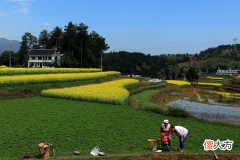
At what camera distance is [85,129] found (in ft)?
30.2

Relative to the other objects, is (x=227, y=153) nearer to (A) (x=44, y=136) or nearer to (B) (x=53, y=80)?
(A) (x=44, y=136)

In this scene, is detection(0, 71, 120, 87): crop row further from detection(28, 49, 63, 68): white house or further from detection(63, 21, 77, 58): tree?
detection(28, 49, 63, 68): white house

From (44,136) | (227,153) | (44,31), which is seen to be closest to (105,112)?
(44,136)

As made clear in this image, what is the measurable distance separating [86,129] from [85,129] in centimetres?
5

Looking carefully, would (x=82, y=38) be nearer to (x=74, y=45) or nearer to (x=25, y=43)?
(x=74, y=45)

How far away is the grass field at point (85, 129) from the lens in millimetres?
7277

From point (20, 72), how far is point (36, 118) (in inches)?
525

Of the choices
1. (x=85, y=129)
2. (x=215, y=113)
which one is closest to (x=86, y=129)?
(x=85, y=129)

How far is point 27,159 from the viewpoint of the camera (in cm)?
619

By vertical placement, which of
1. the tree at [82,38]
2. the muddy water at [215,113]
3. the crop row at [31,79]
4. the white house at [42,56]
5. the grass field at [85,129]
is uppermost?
the tree at [82,38]

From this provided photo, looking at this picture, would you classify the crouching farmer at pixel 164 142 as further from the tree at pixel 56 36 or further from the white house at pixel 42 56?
the tree at pixel 56 36

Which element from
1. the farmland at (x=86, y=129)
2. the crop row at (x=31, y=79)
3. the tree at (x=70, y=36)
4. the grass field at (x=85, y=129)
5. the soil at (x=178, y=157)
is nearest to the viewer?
the soil at (x=178, y=157)

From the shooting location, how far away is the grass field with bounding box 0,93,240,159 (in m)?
7.28

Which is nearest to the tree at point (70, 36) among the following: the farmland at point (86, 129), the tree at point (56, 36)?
the tree at point (56, 36)
